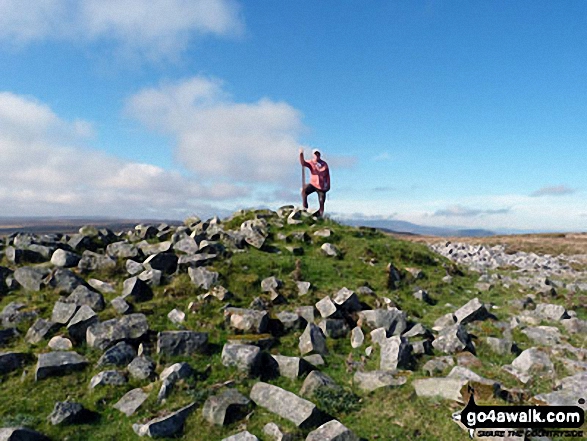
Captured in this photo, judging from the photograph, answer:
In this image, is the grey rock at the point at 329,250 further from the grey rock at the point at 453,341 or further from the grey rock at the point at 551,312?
the grey rock at the point at 551,312

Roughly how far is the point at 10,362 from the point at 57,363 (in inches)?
61.8

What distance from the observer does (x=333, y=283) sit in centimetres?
1767

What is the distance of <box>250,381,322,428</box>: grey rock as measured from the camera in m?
8.31

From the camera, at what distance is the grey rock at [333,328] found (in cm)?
1308

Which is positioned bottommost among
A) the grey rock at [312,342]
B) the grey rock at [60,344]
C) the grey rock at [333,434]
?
the grey rock at [333,434]

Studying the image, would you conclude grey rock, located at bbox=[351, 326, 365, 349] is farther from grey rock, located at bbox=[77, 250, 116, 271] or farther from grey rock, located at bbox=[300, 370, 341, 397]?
grey rock, located at bbox=[77, 250, 116, 271]

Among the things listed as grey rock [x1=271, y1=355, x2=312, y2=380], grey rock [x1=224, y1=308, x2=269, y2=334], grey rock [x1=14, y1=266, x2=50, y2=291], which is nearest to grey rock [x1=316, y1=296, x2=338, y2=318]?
grey rock [x1=224, y1=308, x2=269, y2=334]

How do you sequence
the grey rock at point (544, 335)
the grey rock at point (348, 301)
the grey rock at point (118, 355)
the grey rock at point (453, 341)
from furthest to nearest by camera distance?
1. the grey rock at point (348, 301)
2. the grey rock at point (544, 335)
3. the grey rock at point (453, 341)
4. the grey rock at point (118, 355)

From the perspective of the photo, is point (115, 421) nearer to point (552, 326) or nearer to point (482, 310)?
point (482, 310)

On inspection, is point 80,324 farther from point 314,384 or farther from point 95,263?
point 314,384

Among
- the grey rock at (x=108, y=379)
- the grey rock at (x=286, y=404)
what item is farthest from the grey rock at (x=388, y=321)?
the grey rock at (x=108, y=379)

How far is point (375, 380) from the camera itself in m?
9.91

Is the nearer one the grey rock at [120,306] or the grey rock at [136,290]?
the grey rock at [120,306]

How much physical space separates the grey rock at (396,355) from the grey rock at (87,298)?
389 inches
